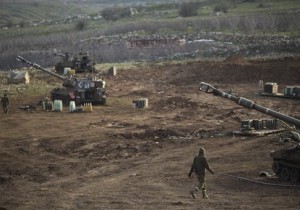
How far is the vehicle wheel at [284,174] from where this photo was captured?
65.7 feet

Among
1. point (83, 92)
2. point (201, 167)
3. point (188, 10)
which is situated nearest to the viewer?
point (201, 167)

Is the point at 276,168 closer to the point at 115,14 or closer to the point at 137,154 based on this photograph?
the point at 137,154

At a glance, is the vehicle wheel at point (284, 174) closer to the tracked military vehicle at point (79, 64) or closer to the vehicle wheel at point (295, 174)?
the vehicle wheel at point (295, 174)

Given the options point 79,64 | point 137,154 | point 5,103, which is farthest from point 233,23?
point 137,154

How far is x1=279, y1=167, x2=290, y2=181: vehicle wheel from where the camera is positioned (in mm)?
20013

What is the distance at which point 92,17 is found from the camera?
114188 millimetres

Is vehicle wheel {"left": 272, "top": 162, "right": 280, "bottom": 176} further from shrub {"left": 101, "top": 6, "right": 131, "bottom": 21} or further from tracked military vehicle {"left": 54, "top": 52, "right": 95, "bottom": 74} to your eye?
shrub {"left": 101, "top": 6, "right": 131, "bottom": 21}

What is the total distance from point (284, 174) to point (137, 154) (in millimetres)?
6646

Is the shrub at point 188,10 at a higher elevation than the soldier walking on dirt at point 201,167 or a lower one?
higher

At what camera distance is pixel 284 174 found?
66.0 ft

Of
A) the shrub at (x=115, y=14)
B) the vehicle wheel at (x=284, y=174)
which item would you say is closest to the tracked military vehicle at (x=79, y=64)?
the vehicle wheel at (x=284, y=174)

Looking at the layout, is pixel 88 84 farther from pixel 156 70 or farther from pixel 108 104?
pixel 156 70

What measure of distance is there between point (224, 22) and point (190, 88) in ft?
139

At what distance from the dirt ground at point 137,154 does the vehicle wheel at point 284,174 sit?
15.0 inches
